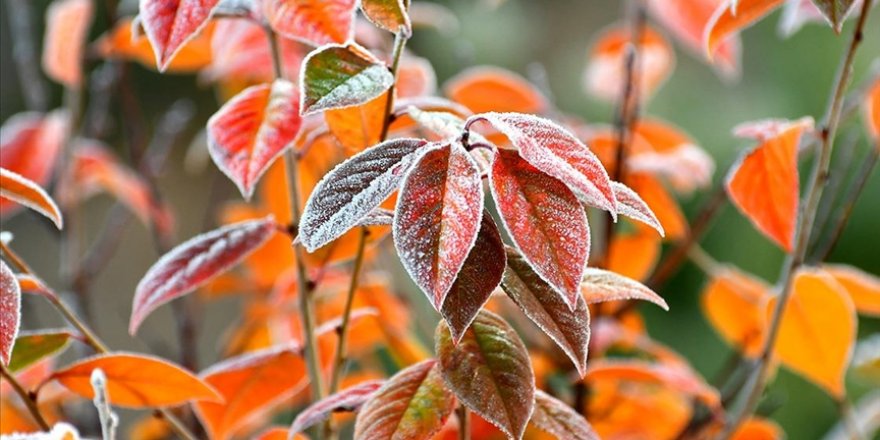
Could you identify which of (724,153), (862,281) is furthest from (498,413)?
(724,153)

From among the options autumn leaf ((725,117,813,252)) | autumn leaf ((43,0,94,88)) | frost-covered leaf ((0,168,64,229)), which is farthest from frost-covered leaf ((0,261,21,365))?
autumn leaf ((43,0,94,88))

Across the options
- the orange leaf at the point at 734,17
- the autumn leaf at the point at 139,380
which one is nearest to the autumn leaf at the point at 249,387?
the autumn leaf at the point at 139,380

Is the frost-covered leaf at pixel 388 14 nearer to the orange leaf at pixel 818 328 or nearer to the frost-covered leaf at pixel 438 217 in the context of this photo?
the frost-covered leaf at pixel 438 217

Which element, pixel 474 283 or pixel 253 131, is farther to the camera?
pixel 253 131

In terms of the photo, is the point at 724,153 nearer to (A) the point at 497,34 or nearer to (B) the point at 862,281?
(A) the point at 497,34

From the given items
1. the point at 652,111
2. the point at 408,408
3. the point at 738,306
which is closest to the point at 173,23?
the point at 408,408

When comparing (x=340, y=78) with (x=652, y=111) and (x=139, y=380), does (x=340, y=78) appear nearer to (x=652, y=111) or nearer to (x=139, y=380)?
(x=139, y=380)
